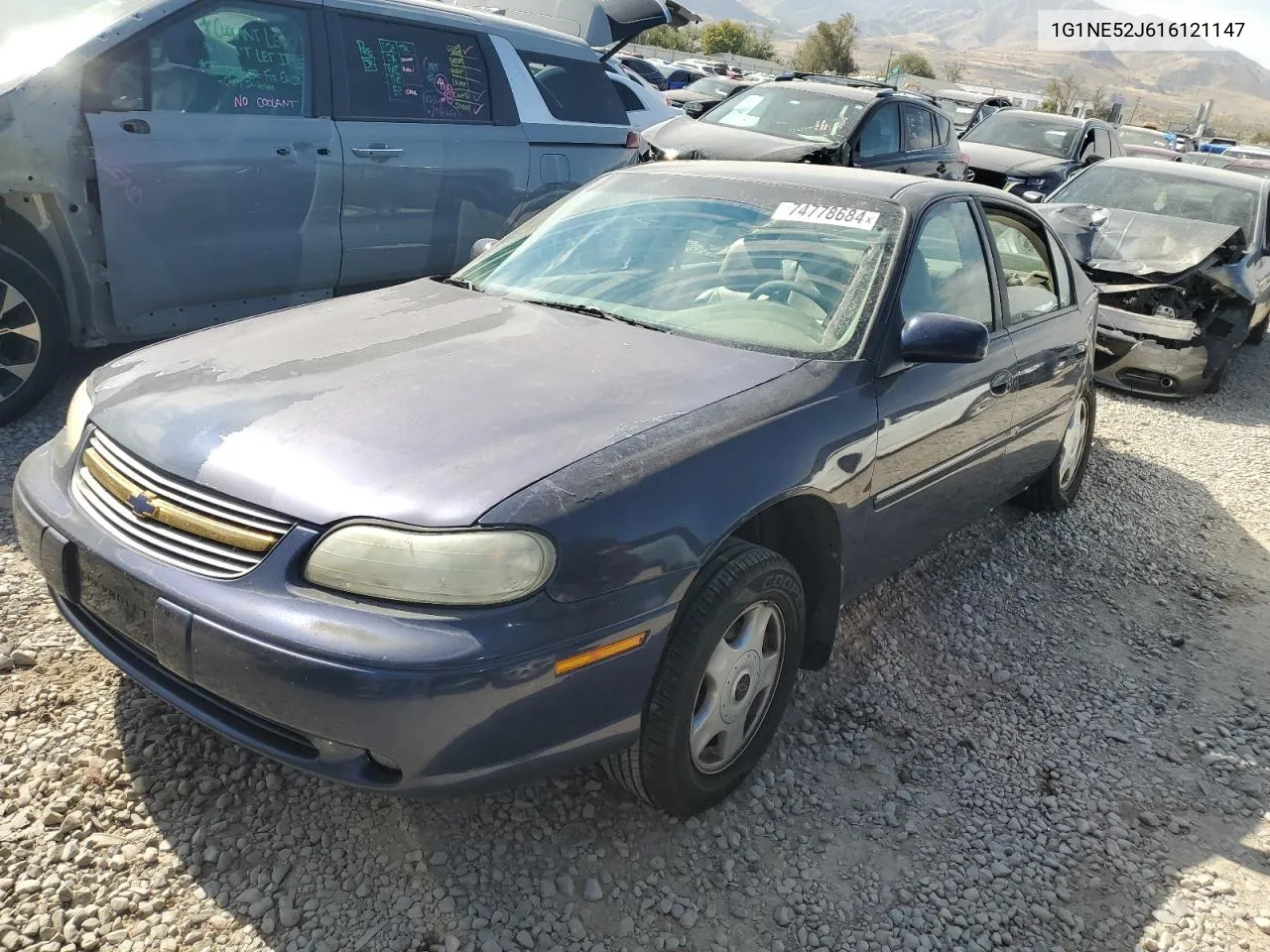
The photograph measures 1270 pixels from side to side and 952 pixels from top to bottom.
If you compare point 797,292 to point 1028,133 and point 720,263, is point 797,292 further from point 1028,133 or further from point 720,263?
point 1028,133

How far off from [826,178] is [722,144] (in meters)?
6.37

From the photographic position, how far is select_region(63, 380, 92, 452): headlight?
255 centimetres

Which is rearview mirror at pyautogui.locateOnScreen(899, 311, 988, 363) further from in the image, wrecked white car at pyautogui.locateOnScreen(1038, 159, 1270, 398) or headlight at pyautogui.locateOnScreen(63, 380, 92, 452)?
wrecked white car at pyautogui.locateOnScreen(1038, 159, 1270, 398)

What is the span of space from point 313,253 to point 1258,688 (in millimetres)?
4430

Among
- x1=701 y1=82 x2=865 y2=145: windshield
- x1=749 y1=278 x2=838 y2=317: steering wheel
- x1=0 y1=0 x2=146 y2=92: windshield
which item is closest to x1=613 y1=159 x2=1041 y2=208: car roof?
x1=749 y1=278 x2=838 y2=317: steering wheel

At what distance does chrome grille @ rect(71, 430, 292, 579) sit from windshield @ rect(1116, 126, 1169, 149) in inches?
868

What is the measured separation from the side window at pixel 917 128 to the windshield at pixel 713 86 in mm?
9056

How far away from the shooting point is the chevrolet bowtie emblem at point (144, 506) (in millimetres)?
2193

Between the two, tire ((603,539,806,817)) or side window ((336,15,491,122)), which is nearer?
tire ((603,539,806,817))

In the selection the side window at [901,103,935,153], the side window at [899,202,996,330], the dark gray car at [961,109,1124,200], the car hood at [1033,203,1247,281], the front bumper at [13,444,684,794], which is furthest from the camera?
the dark gray car at [961,109,1124,200]

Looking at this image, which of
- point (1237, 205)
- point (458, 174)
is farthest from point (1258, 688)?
point (1237, 205)

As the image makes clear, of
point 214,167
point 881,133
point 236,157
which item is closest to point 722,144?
point 881,133

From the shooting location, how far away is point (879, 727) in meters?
3.08

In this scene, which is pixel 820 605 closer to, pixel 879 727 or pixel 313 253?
pixel 879 727
